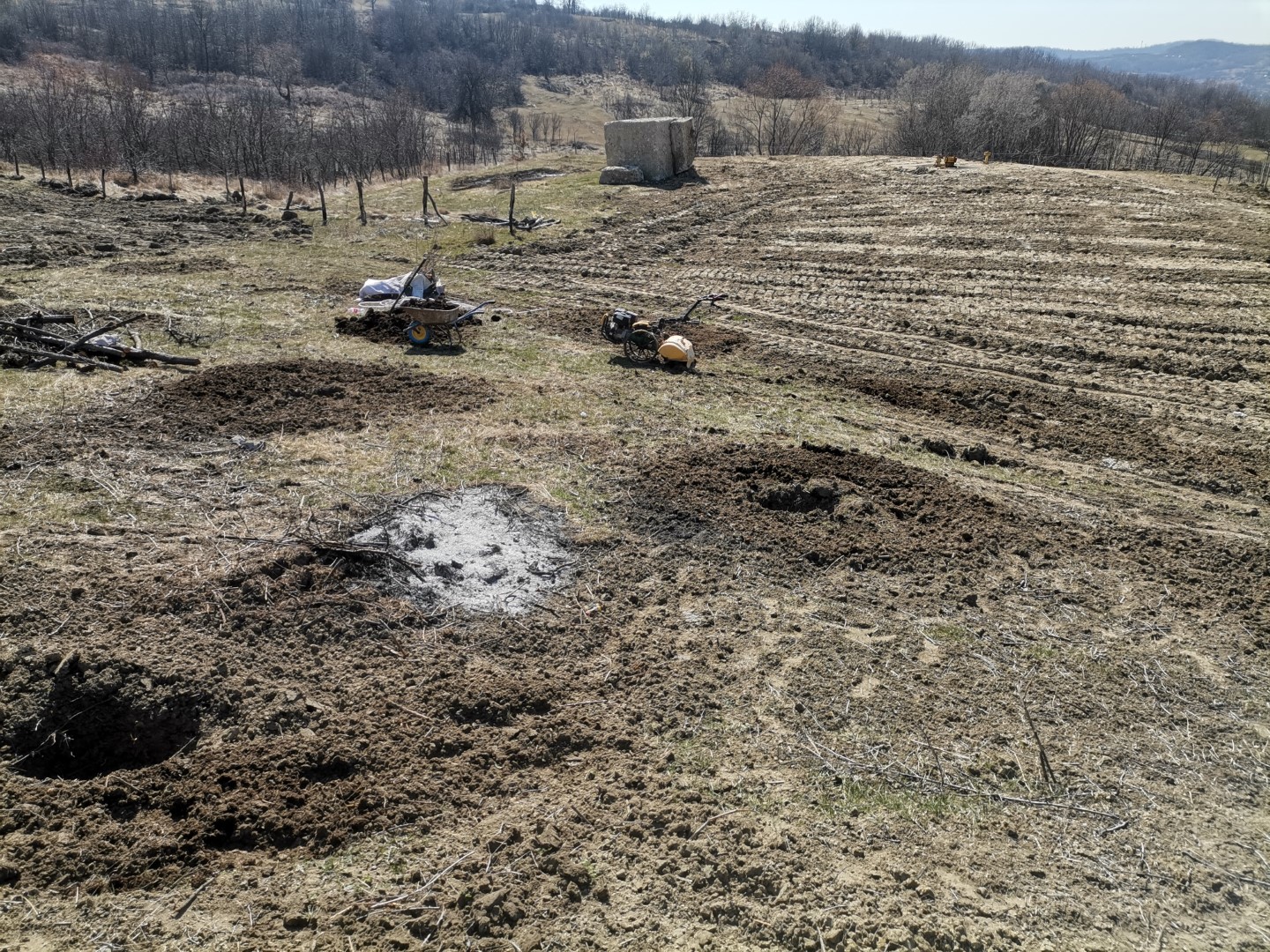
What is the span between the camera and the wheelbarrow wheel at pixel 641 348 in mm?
11906

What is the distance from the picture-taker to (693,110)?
5228cm

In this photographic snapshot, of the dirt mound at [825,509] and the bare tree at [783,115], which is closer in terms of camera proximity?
the dirt mound at [825,509]

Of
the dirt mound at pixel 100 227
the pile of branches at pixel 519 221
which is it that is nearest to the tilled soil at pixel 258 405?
the dirt mound at pixel 100 227

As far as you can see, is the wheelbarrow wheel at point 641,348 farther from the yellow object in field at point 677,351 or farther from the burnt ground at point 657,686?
the burnt ground at point 657,686

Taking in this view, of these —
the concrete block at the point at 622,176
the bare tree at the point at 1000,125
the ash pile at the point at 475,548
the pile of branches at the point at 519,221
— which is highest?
the bare tree at the point at 1000,125

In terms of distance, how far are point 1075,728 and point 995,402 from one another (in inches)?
260

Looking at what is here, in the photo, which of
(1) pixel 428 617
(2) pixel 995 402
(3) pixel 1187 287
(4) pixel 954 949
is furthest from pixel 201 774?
(3) pixel 1187 287

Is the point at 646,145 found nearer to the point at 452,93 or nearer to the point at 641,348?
the point at 641,348

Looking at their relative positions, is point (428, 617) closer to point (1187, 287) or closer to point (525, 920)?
point (525, 920)

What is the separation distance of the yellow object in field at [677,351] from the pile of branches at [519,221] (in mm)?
11988

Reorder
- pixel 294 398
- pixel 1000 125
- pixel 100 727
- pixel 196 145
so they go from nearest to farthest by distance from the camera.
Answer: pixel 100 727 → pixel 294 398 → pixel 196 145 → pixel 1000 125

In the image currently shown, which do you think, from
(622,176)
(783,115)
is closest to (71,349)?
(622,176)

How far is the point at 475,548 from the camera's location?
682 cm

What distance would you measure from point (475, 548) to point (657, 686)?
215cm
